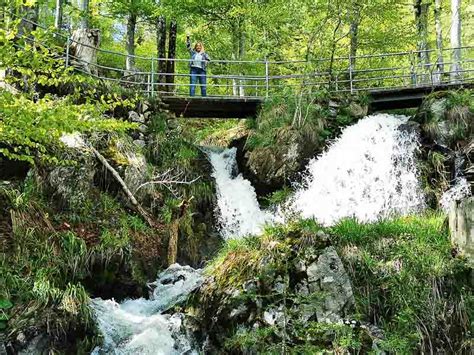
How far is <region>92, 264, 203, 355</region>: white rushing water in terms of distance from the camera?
6.87 meters

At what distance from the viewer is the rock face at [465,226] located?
21.7ft

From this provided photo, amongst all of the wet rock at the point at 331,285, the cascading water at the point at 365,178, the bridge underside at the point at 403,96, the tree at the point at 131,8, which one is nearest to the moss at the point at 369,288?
the wet rock at the point at 331,285

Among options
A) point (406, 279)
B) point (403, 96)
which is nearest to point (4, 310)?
point (406, 279)

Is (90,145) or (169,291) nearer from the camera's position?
(169,291)

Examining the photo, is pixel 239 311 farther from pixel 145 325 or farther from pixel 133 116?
pixel 133 116

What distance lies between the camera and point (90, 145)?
993 cm

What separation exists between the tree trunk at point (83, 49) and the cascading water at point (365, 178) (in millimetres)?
6048

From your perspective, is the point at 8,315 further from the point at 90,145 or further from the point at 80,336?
the point at 90,145

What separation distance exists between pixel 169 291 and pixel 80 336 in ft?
7.53

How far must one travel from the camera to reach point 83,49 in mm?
12727

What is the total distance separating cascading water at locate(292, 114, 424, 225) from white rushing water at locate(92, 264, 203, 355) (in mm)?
4108

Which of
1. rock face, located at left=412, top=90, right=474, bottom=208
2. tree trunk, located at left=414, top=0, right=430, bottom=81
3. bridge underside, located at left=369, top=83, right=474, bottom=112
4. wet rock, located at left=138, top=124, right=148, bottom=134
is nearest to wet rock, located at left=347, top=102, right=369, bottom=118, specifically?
bridge underside, located at left=369, top=83, right=474, bottom=112

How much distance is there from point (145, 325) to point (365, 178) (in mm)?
6686

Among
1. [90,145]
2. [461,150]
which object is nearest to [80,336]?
[90,145]
